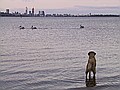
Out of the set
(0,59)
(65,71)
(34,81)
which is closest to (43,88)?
(34,81)

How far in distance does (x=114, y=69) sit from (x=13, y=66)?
8416 millimetres

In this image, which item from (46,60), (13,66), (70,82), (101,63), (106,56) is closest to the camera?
(70,82)

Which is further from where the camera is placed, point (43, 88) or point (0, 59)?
point (0, 59)

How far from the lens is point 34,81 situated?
2108 centimetres

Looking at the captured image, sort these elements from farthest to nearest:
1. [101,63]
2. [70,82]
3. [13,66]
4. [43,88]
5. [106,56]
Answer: [106,56], [101,63], [13,66], [70,82], [43,88]

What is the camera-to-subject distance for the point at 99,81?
69.1 ft

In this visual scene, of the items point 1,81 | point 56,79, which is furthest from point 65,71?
point 1,81

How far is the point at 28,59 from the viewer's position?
102 feet

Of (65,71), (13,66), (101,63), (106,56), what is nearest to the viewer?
(65,71)

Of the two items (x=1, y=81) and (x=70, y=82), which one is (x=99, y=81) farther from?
(x=1, y=81)

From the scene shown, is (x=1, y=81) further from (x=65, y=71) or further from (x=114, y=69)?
(x=114, y=69)

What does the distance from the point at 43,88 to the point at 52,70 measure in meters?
6.00

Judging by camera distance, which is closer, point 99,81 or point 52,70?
point 99,81

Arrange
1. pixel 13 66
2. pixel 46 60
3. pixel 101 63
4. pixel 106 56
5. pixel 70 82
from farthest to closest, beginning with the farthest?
1. pixel 106 56
2. pixel 46 60
3. pixel 101 63
4. pixel 13 66
5. pixel 70 82
